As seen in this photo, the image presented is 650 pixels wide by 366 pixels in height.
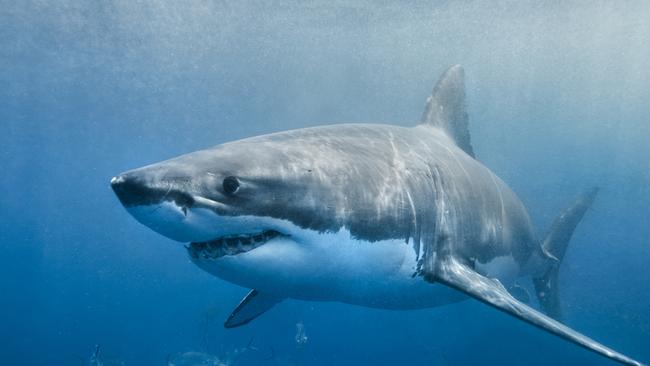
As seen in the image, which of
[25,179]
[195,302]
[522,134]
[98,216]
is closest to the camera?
[195,302]

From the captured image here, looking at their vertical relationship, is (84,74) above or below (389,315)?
above

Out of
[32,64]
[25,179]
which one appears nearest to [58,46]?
[32,64]

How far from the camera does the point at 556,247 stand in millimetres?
7840

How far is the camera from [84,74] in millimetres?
27531

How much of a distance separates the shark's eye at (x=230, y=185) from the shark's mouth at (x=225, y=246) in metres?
0.27

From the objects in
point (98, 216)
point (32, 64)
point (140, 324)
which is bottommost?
point (98, 216)

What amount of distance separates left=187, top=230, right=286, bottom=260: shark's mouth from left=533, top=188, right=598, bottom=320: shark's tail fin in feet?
20.9

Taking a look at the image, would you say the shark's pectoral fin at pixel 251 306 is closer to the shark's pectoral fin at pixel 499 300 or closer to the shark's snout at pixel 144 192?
the shark's pectoral fin at pixel 499 300

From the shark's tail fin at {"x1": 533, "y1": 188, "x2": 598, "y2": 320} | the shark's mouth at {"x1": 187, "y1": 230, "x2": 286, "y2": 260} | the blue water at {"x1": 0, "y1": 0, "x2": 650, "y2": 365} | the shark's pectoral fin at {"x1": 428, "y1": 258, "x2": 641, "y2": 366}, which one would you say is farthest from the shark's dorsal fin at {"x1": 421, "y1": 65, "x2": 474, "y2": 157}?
the blue water at {"x1": 0, "y1": 0, "x2": 650, "y2": 365}

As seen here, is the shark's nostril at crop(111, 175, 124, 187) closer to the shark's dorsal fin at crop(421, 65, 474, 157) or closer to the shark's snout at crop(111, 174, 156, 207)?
the shark's snout at crop(111, 174, 156, 207)

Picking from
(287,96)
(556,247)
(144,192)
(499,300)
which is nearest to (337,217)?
(144,192)

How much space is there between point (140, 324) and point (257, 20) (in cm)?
2978

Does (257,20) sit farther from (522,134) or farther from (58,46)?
(522,134)

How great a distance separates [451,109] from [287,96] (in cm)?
3369
